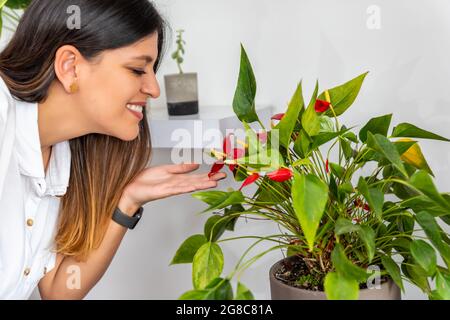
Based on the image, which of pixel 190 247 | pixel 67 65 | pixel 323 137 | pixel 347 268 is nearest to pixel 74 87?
pixel 67 65

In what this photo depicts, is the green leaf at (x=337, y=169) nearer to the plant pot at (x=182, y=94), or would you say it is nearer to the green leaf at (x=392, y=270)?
the green leaf at (x=392, y=270)

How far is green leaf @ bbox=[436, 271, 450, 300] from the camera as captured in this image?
0.69 meters

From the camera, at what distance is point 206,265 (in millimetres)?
749

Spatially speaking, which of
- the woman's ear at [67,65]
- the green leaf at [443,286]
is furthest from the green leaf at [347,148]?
the woman's ear at [67,65]

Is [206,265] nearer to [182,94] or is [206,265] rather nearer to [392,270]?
[392,270]

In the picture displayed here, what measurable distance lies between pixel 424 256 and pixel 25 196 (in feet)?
2.48

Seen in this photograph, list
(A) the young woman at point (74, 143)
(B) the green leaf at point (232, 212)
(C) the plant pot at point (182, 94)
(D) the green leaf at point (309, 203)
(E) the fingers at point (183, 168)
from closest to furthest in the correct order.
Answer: (D) the green leaf at point (309, 203), (B) the green leaf at point (232, 212), (A) the young woman at point (74, 143), (E) the fingers at point (183, 168), (C) the plant pot at point (182, 94)

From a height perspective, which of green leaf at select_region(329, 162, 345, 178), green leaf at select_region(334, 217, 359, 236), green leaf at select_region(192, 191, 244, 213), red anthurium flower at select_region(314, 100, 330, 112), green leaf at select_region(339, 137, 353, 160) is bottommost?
green leaf at select_region(334, 217, 359, 236)

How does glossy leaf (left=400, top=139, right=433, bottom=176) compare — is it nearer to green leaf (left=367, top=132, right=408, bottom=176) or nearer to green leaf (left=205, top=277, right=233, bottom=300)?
green leaf (left=367, top=132, right=408, bottom=176)

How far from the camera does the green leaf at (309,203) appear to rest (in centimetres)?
63

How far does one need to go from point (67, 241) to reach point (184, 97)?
0.39 m

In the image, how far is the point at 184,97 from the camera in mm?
1241

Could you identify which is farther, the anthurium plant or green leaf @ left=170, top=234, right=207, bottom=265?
green leaf @ left=170, top=234, right=207, bottom=265

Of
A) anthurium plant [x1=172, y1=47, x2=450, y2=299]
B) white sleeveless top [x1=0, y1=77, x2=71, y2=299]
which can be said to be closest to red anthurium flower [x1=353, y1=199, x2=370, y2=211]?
anthurium plant [x1=172, y1=47, x2=450, y2=299]
